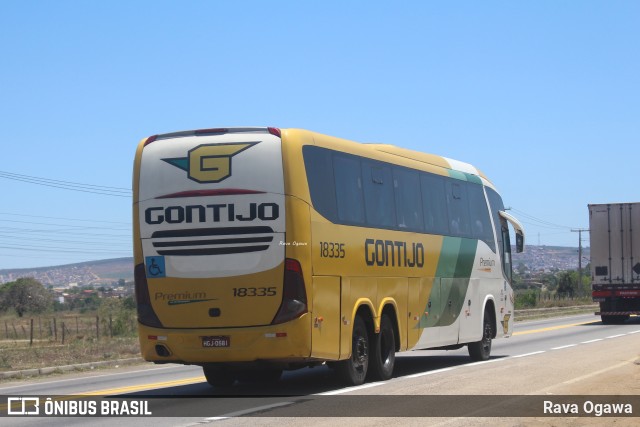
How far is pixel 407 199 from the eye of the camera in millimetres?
19266

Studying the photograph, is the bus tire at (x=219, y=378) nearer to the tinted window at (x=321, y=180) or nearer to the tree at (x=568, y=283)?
the tinted window at (x=321, y=180)

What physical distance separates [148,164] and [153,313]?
2.16 m

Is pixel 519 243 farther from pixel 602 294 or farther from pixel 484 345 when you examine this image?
pixel 602 294

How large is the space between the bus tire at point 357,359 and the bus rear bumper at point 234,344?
151 cm

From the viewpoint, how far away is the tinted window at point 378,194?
17.6m

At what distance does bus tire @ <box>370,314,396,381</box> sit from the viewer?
17562 millimetres

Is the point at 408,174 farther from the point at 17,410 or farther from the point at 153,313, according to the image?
the point at 17,410

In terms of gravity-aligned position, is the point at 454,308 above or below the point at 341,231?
below

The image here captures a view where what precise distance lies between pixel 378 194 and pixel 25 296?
9831cm

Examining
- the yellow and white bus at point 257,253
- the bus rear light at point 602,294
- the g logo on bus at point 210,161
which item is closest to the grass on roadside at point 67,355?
the yellow and white bus at point 257,253

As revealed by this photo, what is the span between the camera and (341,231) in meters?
16.5

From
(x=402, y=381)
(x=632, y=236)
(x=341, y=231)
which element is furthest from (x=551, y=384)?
(x=632, y=236)

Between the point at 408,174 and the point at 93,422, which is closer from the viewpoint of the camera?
the point at 93,422

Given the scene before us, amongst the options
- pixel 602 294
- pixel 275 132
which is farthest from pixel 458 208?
pixel 602 294
